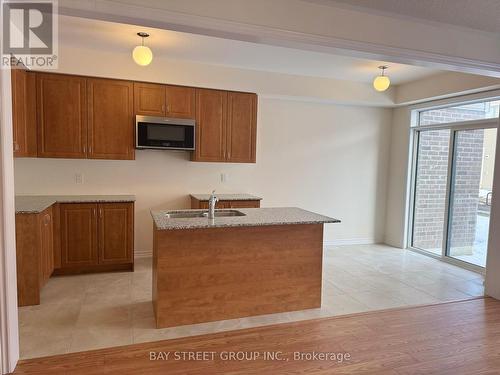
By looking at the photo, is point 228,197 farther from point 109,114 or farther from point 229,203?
point 109,114

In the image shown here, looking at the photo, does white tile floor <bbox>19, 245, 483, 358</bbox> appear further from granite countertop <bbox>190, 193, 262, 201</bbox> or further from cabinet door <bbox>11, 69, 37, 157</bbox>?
cabinet door <bbox>11, 69, 37, 157</bbox>

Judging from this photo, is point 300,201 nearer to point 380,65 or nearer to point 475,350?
point 380,65

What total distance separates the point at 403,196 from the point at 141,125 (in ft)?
13.8

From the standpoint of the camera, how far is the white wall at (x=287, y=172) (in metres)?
4.37

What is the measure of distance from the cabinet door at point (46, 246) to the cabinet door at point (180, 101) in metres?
1.82

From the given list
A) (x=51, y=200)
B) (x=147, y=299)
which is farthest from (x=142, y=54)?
(x=147, y=299)

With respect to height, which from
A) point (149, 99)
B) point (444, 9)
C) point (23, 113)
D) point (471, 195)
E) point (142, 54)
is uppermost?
point (444, 9)

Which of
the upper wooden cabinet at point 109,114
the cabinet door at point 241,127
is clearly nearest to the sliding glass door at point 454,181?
the cabinet door at point 241,127

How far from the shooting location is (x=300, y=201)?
5414 mm

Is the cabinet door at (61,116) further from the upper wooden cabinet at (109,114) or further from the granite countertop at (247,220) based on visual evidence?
the granite countertop at (247,220)

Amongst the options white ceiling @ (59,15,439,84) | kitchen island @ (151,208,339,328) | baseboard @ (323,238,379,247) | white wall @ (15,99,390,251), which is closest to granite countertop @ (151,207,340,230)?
kitchen island @ (151,208,339,328)

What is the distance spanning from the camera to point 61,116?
390 cm

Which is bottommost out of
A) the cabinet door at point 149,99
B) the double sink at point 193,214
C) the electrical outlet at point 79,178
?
the double sink at point 193,214

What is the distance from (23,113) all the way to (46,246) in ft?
4.66
